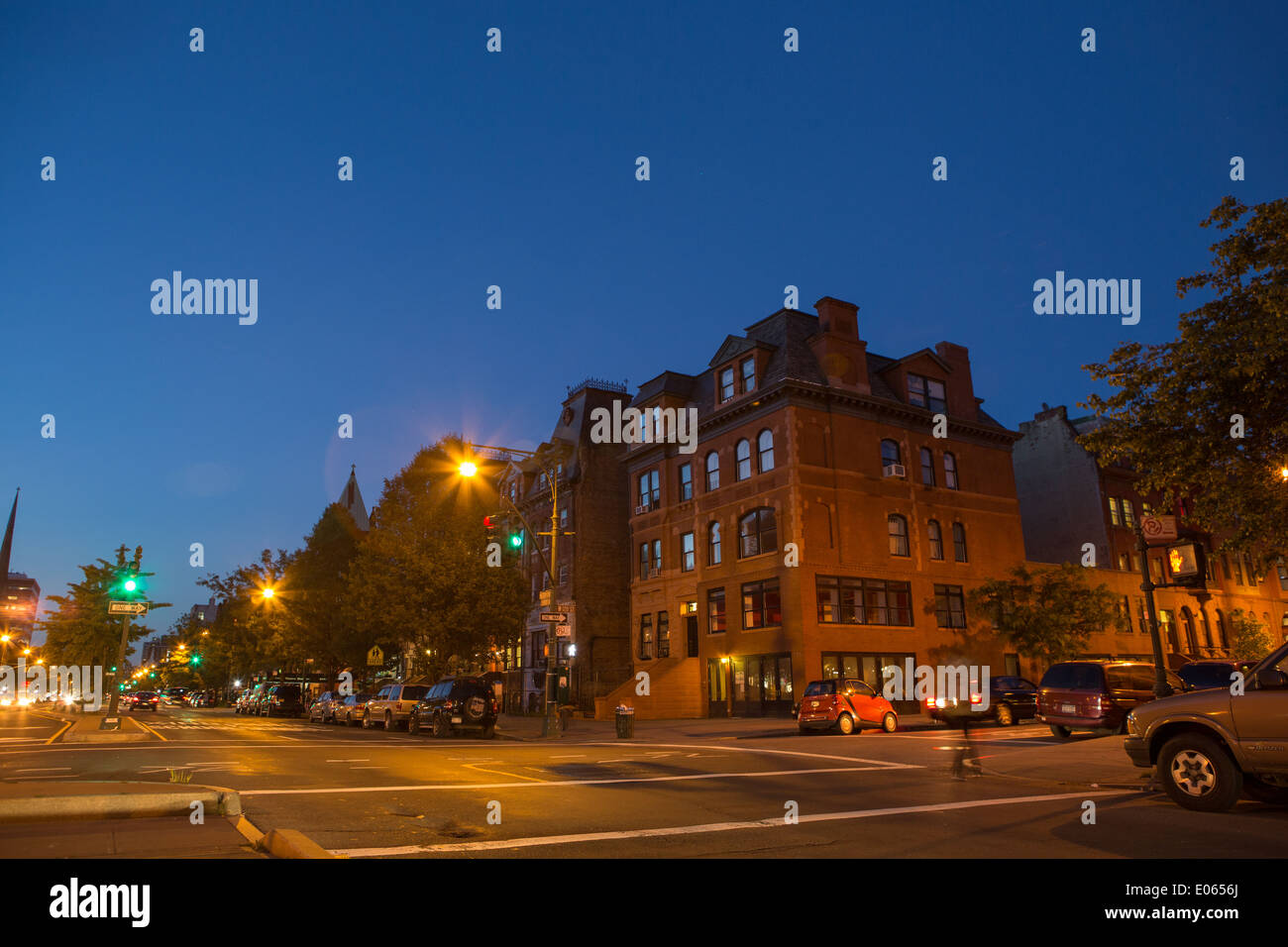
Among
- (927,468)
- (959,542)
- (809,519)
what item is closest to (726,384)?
(809,519)

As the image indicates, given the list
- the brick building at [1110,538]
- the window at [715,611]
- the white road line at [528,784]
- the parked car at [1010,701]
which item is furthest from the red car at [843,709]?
the brick building at [1110,538]

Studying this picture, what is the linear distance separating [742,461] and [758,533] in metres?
3.47

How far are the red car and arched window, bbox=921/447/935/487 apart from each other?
1479cm

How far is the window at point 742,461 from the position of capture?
3691cm

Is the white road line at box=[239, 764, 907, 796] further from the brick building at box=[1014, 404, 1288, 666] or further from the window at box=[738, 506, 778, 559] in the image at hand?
the brick building at box=[1014, 404, 1288, 666]

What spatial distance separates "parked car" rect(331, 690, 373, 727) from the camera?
37.0 meters

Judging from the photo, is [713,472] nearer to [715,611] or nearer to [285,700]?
[715,611]

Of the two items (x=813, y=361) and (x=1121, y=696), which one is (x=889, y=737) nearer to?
(x=1121, y=696)

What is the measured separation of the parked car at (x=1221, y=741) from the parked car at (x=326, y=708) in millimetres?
35967

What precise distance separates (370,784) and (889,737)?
15102 mm

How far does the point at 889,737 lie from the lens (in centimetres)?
2288

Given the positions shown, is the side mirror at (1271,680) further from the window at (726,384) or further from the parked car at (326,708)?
the parked car at (326,708)

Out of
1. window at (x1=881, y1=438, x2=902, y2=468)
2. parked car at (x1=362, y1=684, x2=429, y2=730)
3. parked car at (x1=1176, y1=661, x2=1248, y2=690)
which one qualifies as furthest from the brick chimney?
parked car at (x1=362, y1=684, x2=429, y2=730)

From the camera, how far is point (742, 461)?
37.3m
